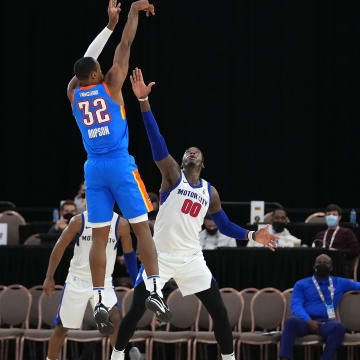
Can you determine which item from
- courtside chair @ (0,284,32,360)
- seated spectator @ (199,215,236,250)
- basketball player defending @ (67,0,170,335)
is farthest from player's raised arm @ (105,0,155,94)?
seated spectator @ (199,215,236,250)

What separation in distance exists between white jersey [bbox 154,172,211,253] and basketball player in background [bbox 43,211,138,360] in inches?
32.0

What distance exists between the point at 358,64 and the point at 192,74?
322 cm

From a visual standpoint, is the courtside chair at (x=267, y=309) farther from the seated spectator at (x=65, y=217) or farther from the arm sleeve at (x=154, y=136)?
the arm sleeve at (x=154, y=136)

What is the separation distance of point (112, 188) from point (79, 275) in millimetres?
2625

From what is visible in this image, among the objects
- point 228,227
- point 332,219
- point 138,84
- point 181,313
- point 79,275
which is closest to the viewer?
point 138,84

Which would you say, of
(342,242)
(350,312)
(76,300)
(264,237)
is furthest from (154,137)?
(342,242)

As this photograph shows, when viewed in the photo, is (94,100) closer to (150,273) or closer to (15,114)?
(150,273)

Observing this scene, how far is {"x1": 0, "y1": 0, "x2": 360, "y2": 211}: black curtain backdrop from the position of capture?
54.6 feet

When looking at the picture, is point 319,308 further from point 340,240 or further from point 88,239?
point 88,239

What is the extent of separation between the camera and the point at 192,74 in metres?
17.0

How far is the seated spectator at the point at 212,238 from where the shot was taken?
12117 mm

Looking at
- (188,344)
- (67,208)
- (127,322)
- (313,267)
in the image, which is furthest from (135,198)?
(67,208)

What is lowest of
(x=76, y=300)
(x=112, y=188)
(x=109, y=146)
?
(x=76, y=300)

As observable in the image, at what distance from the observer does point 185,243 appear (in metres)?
7.66
